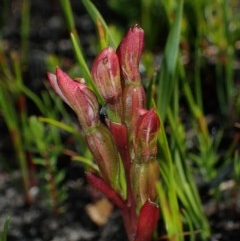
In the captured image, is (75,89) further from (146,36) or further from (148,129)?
(146,36)

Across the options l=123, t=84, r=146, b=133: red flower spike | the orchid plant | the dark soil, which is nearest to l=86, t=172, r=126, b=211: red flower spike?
the orchid plant

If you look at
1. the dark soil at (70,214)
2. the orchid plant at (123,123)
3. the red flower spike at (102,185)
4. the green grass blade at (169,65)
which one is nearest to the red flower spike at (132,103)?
the orchid plant at (123,123)

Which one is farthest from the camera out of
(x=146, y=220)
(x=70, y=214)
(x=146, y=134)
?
(x=70, y=214)

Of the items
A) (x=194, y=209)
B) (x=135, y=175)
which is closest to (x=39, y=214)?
(x=194, y=209)

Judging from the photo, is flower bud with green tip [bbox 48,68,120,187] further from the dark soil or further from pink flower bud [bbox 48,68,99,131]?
the dark soil

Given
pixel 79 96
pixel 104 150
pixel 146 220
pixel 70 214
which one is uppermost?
pixel 79 96

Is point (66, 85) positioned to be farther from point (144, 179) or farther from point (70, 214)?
point (70, 214)

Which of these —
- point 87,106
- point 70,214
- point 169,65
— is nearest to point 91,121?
point 87,106
